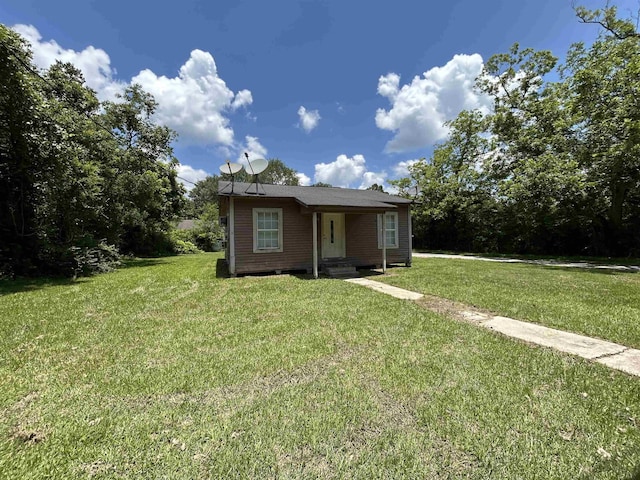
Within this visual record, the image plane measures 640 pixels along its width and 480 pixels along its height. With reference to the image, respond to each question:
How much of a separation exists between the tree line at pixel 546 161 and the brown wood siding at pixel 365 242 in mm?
5011

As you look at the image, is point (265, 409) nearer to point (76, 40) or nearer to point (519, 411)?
point (519, 411)

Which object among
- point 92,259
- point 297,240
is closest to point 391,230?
point 297,240

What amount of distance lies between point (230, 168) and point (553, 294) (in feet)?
30.7

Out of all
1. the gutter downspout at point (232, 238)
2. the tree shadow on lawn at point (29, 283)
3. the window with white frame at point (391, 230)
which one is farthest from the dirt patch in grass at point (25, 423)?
the window with white frame at point (391, 230)

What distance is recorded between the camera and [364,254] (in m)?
10.7

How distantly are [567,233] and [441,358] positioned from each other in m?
16.8

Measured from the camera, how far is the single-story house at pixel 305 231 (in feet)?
29.2

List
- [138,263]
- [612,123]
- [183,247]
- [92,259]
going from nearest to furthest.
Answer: [92,259] → [612,123] → [138,263] → [183,247]

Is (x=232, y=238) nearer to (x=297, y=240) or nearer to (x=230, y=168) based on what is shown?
(x=297, y=240)

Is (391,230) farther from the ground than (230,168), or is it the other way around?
(230,168)

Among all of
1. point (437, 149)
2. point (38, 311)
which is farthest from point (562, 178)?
point (38, 311)

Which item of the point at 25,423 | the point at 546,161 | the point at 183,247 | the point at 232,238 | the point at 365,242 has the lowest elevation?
the point at 25,423

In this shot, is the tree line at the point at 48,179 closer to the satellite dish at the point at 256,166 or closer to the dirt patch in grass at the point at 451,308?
the satellite dish at the point at 256,166

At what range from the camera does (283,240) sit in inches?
374
